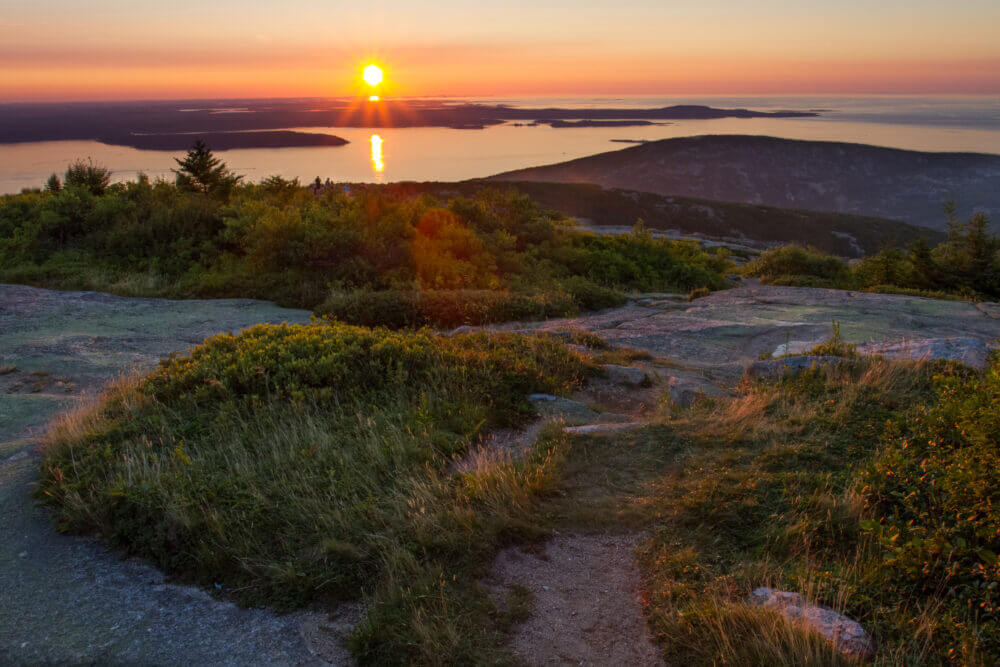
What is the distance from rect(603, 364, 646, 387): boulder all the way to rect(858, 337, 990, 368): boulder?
10.6 ft

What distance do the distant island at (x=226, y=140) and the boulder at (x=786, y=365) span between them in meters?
71.5

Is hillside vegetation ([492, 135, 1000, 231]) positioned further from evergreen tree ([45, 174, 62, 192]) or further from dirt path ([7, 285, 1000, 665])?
dirt path ([7, 285, 1000, 665])

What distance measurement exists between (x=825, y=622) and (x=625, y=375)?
5.19 m

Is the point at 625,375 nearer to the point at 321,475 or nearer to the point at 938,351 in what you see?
the point at 938,351

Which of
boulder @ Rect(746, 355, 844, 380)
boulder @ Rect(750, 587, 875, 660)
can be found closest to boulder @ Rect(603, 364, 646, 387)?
boulder @ Rect(746, 355, 844, 380)

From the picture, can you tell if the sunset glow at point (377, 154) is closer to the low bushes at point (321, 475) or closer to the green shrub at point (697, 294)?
the green shrub at point (697, 294)

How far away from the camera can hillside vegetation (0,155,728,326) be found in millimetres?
14711

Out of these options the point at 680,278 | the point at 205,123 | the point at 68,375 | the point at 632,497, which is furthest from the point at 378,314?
the point at 205,123

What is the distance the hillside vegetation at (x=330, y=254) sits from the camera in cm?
1471

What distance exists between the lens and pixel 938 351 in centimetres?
793

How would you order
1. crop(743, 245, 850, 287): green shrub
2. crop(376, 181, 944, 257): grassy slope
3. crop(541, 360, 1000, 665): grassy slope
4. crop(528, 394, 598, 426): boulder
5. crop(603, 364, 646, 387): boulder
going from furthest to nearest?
crop(376, 181, 944, 257): grassy slope
crop(743, 245, 850, 287): green shrub
crop(603, 364, 646, 387): boulder
crop(528, 394, 598, 426): boulder
crop(541, 360, 1000, 665): grassy slope

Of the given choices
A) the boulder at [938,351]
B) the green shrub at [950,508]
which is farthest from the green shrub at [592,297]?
the green shrub at [950,508]

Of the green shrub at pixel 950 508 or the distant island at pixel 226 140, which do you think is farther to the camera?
the distant island at pixel 226 140

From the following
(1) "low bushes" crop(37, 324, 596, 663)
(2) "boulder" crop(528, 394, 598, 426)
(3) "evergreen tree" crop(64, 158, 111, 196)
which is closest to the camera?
(1) "low bushes" crop(37, 324, 596, 663)
